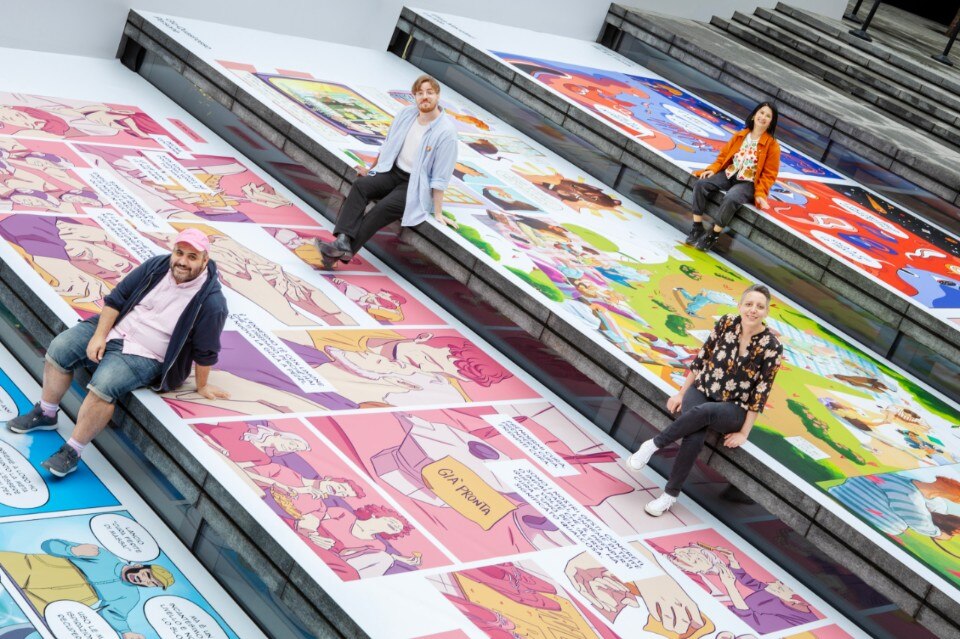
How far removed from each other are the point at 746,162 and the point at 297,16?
4632 millimetres

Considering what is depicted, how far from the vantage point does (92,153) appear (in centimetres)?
729

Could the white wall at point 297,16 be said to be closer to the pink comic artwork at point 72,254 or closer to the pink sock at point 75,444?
the pink comic artwork at point 72,254

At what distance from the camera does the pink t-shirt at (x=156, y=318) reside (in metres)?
4.82

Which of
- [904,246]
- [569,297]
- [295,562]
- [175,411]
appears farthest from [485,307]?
[904,246]

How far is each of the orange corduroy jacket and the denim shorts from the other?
4.90m

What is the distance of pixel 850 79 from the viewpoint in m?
12.7

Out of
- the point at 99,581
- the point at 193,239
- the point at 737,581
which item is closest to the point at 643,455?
the point at 737,581

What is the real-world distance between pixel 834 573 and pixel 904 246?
3958mm

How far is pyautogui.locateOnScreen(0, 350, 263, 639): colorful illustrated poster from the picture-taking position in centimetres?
394

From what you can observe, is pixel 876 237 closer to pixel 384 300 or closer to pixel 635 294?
pixel 635 294

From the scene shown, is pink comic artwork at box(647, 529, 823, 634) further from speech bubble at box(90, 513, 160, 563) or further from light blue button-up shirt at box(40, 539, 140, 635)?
light blue button-up shirt at box(40, 539, 140, 635)

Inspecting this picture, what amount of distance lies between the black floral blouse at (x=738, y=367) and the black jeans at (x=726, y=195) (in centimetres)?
274

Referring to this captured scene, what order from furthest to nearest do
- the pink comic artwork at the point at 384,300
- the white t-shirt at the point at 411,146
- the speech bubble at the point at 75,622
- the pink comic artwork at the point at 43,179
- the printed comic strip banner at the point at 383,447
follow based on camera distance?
the white t-shirt at the point at 411,146 → the pink comic artwork at the point at 384,300 → the pink comic artwork at the point at 43,179 → the printed comic strip banner at the point at 383,447 → the speech bubble at the point at 75,622

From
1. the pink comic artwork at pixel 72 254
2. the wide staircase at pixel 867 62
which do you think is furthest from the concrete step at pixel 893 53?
the pink comic artwork at pixel 72 254
